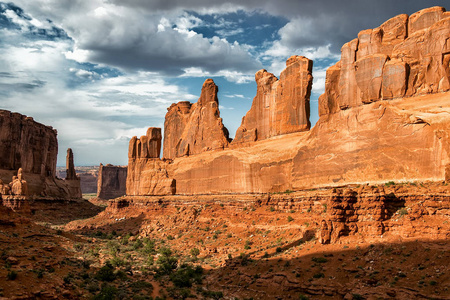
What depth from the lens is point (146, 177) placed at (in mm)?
55125

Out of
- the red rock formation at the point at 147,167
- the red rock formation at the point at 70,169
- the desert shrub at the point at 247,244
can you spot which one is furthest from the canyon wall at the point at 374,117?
the red rock formation at the point at 70,169

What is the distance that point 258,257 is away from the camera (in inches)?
1046

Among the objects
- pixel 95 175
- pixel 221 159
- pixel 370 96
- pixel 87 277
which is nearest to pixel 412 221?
pixel 370 96

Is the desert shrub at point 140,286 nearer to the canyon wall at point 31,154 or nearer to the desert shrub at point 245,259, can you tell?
the desert shrub at point 245,259

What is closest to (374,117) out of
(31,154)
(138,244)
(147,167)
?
(138,244)

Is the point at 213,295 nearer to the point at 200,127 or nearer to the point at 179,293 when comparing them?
the point at 179,293

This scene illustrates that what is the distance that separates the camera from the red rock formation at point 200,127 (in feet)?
153

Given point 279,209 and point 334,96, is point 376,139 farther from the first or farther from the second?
point 279,209

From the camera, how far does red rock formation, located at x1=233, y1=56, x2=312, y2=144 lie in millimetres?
35406

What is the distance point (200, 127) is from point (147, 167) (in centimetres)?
1085

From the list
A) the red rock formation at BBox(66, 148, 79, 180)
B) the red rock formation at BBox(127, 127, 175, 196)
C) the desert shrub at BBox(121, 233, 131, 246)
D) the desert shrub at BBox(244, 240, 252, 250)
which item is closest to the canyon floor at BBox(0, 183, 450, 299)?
the desert shrub at BBox(244, 240, 252, 250)

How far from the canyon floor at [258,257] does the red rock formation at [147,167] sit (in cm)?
1329

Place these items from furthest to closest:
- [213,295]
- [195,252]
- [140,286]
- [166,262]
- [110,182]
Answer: [110,182] → [195,252] → [166,262] → [140,286] → [213,295]

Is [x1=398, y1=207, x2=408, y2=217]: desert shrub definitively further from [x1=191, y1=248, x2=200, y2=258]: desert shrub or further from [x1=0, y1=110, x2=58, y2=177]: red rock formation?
[x1=0, y1=110, x2=58, y2=177]: red rock formation
